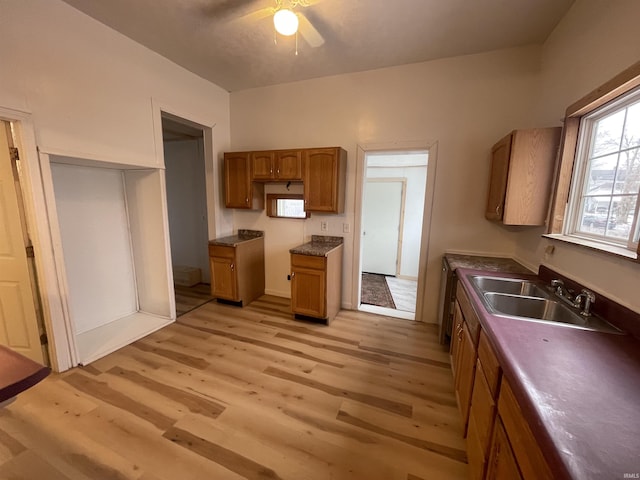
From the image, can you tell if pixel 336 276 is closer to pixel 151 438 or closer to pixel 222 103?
pixel 151 438

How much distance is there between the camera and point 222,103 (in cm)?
358

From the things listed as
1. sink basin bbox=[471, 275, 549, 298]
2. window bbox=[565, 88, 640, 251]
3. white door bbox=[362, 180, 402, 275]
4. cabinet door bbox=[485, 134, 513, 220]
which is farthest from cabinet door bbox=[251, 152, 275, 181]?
window bbox=[565, 88, 640, 251]

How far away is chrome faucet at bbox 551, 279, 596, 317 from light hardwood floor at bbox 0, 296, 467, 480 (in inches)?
41.5

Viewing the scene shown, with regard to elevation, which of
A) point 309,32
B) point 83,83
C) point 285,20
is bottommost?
point 83,83

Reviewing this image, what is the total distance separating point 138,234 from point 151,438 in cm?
230

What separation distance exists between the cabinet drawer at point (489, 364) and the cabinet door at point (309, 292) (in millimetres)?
1775

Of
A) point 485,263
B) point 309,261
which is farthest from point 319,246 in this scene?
point 485,263

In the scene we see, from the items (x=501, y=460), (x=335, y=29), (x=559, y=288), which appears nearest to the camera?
(x=501, y=460)

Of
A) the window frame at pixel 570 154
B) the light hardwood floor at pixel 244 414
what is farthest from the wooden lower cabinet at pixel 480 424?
the window frame at pixel 570 154

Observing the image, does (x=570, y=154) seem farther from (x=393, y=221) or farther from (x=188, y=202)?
(x=188, y=202)

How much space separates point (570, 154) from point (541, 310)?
3.83 ft

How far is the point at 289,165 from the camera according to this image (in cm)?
317

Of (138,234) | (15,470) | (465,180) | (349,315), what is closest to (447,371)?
(349,315)

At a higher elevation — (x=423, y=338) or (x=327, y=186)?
(x=327, y=186)
